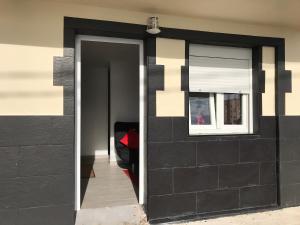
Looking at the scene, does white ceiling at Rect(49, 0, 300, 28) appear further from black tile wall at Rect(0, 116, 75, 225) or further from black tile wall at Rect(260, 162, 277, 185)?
black tile wall at Rect(260, 162, 277, 185)

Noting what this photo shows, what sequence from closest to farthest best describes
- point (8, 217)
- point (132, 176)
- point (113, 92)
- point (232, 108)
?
point (8, 217)
point (232, 108)
point (132, 176)
point (113, 92)

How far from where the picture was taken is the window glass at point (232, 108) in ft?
12.6

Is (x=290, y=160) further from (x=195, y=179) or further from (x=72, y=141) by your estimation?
(x=72, y=141)

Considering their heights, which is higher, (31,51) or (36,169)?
(31,51)

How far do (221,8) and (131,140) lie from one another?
121 inches

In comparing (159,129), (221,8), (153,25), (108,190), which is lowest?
(108,190)

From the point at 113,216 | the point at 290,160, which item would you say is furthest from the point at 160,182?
the point at 290,160

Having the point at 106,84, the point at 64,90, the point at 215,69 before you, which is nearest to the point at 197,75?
the point at 215,69

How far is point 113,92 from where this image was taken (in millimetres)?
6523

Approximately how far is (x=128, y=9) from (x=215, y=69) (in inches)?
52.0

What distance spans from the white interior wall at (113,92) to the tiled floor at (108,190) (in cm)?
127

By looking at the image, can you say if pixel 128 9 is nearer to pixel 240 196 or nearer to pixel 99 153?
pixel 240 196

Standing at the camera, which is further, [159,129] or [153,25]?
[159,129]

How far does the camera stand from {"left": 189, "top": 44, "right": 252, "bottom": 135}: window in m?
3.62
